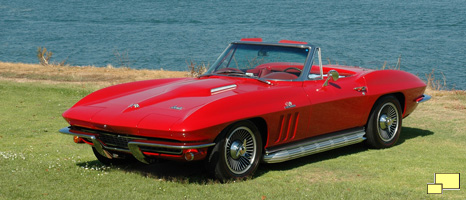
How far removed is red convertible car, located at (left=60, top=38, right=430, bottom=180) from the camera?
6.08m

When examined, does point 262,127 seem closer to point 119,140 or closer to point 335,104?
point 335,104

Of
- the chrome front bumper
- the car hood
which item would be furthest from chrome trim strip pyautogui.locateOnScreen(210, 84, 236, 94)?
the chrome front bumper

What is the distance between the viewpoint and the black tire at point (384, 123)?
27.5 feet

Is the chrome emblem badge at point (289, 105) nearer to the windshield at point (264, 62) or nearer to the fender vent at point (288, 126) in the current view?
the fender vent at point (288, 126)

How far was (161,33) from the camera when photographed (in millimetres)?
41875

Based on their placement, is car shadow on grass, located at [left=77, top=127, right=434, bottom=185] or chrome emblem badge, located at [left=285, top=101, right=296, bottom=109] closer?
car shadow on grass, located at [left=77, top=127, right=434, bottom=185]

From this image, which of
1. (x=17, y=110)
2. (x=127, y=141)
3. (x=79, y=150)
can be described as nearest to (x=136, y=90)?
(x=127, y=141)

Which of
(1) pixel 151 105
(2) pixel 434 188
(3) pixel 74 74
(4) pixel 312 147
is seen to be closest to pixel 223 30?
(3) pixel 74 74

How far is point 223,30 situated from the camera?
4209cm

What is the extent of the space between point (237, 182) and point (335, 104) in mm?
1910

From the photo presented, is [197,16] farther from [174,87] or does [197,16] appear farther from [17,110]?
[174,87]

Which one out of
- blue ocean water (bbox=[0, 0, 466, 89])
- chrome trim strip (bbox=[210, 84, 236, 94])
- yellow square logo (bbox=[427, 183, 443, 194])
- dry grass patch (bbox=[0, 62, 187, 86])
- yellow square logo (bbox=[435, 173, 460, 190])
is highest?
chrome trim strip (bbox=[210, 84, 236, 94])

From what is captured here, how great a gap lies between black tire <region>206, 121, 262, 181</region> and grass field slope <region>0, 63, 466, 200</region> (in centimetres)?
16

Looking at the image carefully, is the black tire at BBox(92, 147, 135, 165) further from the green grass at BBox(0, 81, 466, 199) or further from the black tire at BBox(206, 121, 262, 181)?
the black tire at BBox(206, 121, 262, 181)
